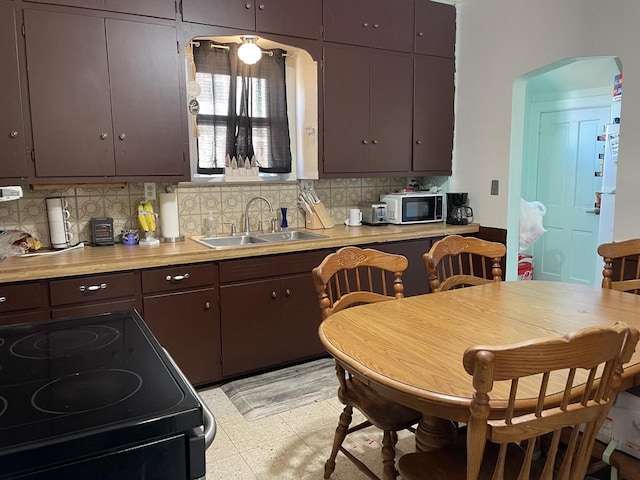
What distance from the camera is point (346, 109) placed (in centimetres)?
371

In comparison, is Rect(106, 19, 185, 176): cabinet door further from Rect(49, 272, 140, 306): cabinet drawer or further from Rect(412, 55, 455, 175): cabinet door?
Rect(412, 55, 455, 175): cabinet door

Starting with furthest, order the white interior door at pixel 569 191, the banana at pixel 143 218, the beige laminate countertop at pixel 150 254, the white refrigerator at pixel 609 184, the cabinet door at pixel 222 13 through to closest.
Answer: the white interior door at pixel 569 191 → the white refrigerator at pixel 609 184 → the banana at pixel 143 218 → the cabinet door at pixel 222 13 → the beige laminate countertop at pixel 150 254

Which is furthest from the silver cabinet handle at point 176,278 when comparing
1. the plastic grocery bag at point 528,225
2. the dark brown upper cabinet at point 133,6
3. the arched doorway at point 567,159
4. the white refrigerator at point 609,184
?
the arched doorway at point 567,159

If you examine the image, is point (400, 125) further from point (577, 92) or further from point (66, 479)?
point (66, 479)

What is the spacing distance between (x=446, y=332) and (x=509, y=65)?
2804 millimetres

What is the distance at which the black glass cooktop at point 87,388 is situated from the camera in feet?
2.85

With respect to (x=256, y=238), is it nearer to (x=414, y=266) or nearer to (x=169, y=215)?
(x=169, y=215)

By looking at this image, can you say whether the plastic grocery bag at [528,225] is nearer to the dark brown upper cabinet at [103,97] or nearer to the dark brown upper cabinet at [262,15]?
the dark brown upper cabinet at [262,15]

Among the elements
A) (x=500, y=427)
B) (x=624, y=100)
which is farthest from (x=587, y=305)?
(x=624, y=100)

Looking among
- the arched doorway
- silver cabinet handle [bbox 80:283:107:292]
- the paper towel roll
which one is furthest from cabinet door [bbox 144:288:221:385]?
the arched doorway

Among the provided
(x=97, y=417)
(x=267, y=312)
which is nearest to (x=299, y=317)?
(x=267, y=312)

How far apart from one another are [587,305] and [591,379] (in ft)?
3.19

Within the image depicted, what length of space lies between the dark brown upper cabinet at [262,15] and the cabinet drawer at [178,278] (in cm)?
152

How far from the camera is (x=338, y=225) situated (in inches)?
163
